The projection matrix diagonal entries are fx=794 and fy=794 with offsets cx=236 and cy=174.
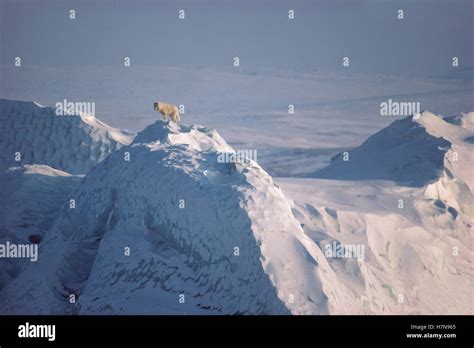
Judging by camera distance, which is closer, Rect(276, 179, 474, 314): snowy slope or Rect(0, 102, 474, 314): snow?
Rect(0, 102, 474, 314): snow

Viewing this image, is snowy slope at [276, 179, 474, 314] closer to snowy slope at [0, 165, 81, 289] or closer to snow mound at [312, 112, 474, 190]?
snow mound at [312, 112, 474, 190]

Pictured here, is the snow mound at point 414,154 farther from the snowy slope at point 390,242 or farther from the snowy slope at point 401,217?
the snowy slope at point 390,242

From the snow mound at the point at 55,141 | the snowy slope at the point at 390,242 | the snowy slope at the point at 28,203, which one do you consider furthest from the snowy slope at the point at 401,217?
the snow mound at the point at 55,141

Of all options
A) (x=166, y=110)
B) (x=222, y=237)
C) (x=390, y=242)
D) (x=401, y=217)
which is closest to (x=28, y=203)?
(x=166, y=110)

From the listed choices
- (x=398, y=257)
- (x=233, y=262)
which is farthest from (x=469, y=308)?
(x=233, y=262)

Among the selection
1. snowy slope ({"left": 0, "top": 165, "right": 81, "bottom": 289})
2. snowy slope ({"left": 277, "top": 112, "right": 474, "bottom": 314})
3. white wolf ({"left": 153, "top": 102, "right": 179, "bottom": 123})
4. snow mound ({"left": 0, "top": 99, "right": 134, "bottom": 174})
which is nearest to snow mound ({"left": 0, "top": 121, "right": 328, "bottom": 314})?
snowy slope ({"left": 277, "top": 112, "right": 474, "bottom": 314})

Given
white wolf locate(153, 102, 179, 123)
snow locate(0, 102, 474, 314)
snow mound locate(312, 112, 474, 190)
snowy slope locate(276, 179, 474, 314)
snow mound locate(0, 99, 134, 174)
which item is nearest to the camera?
snow locate(0, 102, 474, 314)

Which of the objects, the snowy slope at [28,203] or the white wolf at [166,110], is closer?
the snowy slope at [28,203]
